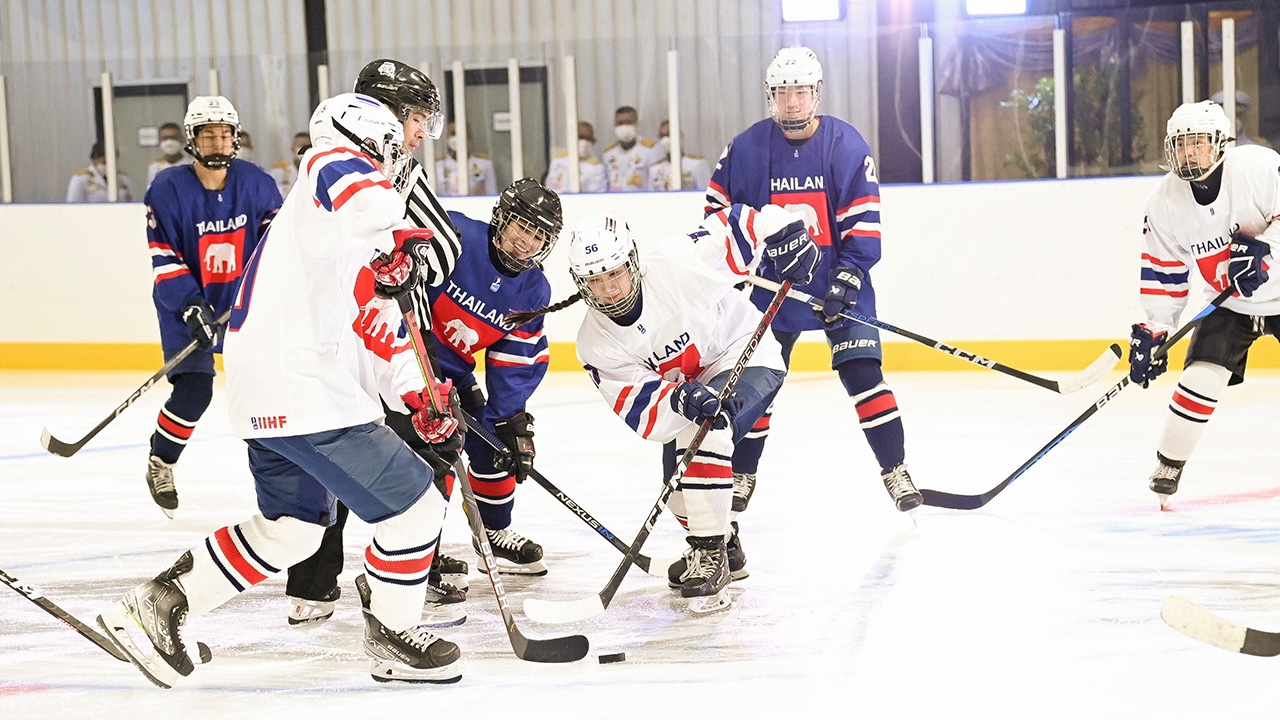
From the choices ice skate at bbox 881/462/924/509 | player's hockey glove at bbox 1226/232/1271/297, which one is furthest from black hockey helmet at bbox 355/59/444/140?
player's hockey glove at bbox 1226/232/1271/297

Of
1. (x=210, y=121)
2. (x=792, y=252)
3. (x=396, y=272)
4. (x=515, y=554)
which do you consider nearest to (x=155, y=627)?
(x=396, y=272)

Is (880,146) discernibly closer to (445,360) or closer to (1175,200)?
(1175,200)

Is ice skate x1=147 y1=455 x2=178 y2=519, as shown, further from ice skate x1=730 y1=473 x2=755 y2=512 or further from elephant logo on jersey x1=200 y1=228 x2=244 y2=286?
ice skate x1=730 y1=473 x2=755 y2=512

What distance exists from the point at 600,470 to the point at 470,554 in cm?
94

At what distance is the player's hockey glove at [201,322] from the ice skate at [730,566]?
1.45 m

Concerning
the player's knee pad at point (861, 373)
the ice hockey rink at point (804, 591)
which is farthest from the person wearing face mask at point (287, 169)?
the player's knee pad at point (861, 373)

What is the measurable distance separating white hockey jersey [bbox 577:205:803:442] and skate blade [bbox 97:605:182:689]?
88 centimetres

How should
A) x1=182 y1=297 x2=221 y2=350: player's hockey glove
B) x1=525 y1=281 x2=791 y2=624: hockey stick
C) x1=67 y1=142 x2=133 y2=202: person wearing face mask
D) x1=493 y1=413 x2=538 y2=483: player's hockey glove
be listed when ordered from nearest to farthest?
x1=525 y1=281 x2=791 y2=624: hockey stick, x1=493 y1=413 x2=538 y2=483: player's hockey glove, x1=182 y1=297 x2=221 y2=350: player's hockey glove, x1=67 y1=142 x2=133 y2=202: person wearing face mask

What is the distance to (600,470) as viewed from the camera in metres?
3.98

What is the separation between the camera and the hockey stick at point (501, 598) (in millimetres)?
2264

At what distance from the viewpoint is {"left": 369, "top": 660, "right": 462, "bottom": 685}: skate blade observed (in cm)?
220

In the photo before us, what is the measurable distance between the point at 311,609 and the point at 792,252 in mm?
1158

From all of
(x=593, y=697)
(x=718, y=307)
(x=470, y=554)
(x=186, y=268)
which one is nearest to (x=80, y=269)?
(x=186, y=268)

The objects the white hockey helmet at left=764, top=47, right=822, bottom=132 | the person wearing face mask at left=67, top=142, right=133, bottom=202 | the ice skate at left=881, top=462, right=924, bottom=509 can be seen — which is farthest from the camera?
the person wearing face mask at left=67, top=142, right=133, bottom=202
